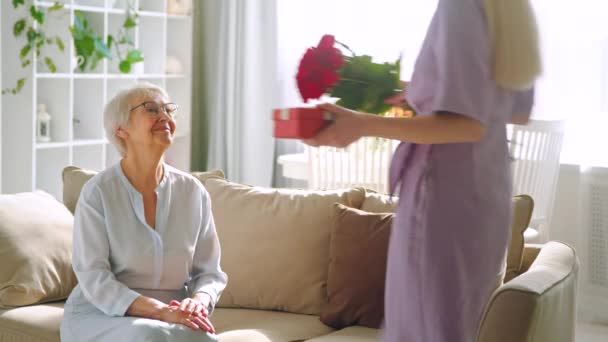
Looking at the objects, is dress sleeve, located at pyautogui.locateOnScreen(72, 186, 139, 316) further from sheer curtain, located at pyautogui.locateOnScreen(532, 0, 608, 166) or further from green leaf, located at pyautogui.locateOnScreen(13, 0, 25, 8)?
sheer curtain, located at pyautogui.locateOnScreen(532, 0, 608, 166)

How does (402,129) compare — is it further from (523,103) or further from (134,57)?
(134,57)

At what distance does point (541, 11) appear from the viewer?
5.15 feet

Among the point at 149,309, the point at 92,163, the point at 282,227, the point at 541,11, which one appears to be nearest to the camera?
the point at 541,11

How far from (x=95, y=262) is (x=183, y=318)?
301 millimetres

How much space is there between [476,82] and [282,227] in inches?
63.4

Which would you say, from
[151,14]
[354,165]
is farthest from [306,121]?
[151,14]

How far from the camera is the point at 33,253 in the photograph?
9.11 ft

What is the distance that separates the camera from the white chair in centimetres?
402

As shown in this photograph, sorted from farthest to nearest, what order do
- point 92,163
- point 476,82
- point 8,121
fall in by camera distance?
point 92,163
point 8,121
point 476,82

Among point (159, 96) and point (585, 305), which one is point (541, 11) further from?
point (585, 305)

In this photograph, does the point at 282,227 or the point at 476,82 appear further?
the point at 282,227

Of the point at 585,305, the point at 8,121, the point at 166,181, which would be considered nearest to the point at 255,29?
the point at 8,121

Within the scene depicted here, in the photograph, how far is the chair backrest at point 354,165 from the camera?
13.0 feet

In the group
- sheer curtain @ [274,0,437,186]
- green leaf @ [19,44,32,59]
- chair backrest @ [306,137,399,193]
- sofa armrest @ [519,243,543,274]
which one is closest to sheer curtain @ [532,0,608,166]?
sheer curtain @ [274,0,437,186]
